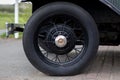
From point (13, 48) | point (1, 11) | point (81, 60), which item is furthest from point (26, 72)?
point (1, 11)

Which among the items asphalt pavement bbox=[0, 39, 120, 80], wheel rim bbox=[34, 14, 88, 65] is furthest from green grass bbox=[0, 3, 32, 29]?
wheel rim bbox=[34, 14, 88, 65]

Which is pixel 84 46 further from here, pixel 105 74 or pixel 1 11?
pixel 1 11

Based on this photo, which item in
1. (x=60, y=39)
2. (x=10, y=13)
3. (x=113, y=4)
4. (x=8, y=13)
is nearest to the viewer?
(x=113, y=4)

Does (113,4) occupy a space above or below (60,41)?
above

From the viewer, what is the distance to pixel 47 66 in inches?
233

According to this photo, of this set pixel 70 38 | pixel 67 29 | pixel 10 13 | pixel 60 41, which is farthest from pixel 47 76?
pixel 10 13

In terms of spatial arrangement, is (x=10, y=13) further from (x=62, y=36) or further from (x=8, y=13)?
(x=62, y=36)

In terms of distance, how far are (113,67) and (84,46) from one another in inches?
32.8

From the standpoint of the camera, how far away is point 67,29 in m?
5.99

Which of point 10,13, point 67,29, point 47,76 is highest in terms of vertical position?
point 67,29

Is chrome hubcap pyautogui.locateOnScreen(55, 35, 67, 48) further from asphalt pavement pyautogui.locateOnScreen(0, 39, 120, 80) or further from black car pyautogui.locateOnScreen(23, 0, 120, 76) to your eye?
asphalt pavement pyautogui.locateOnScreen(0, 39, 120, 80)

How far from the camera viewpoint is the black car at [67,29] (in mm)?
5871

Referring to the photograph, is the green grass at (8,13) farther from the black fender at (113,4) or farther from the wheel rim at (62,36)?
the black fender at (113,4)

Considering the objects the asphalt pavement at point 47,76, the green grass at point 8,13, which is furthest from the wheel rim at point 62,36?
the green grass at point 8,13
